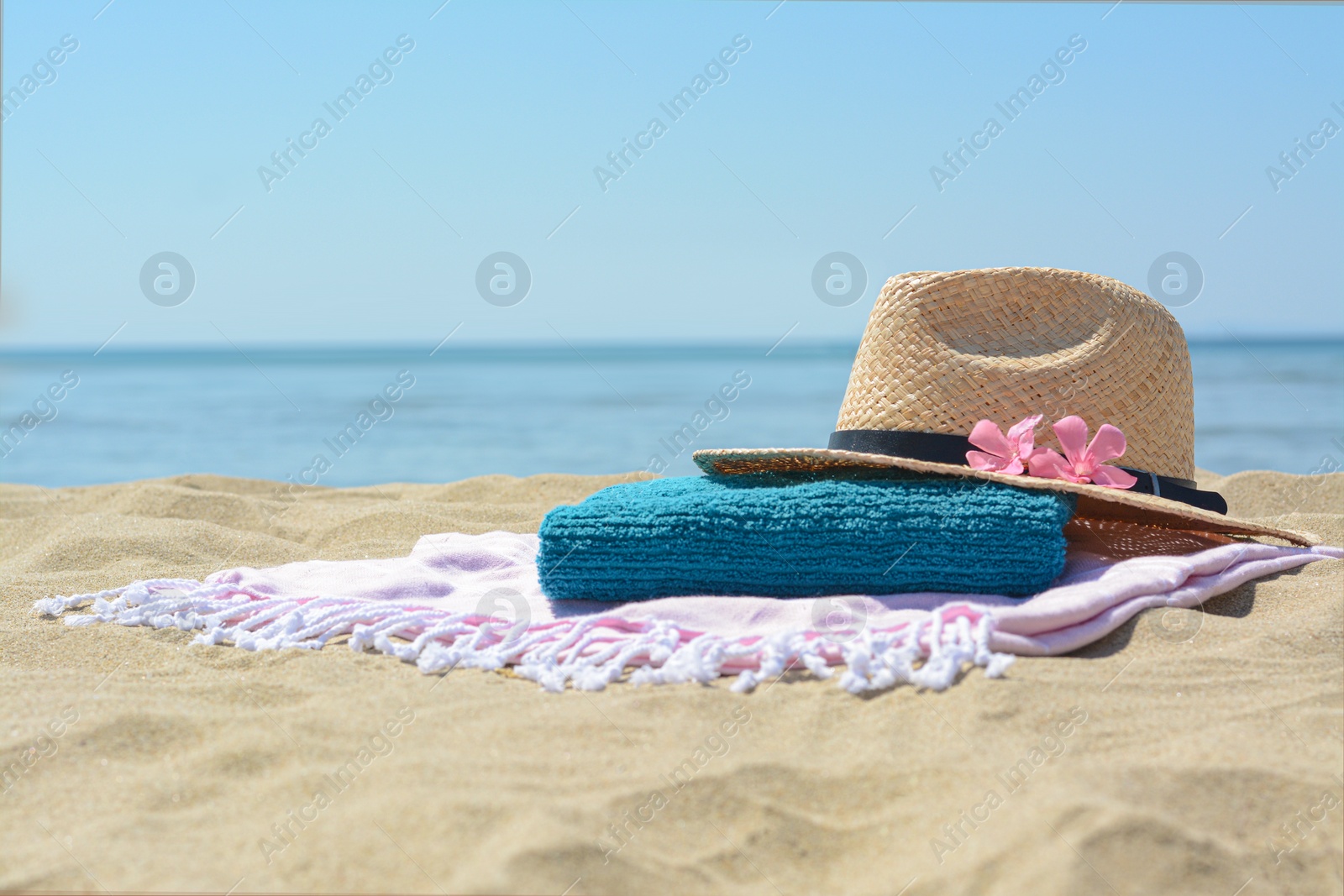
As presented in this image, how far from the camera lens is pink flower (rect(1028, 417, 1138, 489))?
247 cm

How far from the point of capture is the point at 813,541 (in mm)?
2395

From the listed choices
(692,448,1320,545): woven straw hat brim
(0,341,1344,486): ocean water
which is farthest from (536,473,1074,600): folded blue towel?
(0,341,1344,486): ocean water

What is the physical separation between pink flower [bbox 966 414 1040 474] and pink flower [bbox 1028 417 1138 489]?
0.13ft

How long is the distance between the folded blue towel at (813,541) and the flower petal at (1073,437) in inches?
5.8

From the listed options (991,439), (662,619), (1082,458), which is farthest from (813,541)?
(1082,458)

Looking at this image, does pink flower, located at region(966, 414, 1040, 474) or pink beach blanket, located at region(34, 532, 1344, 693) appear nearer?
pink beach blanket, located at region(34, 532, 1344, 693)

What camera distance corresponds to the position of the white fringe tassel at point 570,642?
2.03 meters

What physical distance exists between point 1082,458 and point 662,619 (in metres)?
1.15

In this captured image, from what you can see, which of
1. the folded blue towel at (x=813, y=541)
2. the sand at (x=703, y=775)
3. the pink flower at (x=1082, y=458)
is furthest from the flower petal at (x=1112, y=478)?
the sand at (x=703, y=775)

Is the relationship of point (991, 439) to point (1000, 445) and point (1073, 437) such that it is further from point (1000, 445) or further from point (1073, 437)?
point (1073, 437)

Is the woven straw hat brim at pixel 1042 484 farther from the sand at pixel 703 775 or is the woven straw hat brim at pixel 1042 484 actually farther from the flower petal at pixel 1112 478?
the sand at pixel 703 775

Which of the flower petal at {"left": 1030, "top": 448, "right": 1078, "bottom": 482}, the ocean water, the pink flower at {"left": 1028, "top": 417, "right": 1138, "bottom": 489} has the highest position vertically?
the pink flower at {"left": 1028, "top": 417, "right": 1138, "bottom": 489}

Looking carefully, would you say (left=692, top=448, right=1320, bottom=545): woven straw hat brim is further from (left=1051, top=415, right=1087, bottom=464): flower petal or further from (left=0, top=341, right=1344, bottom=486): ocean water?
(left=0, top=341, right=1344, bottom=486): ocean water

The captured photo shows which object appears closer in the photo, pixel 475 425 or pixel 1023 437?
pixel 1023 437
